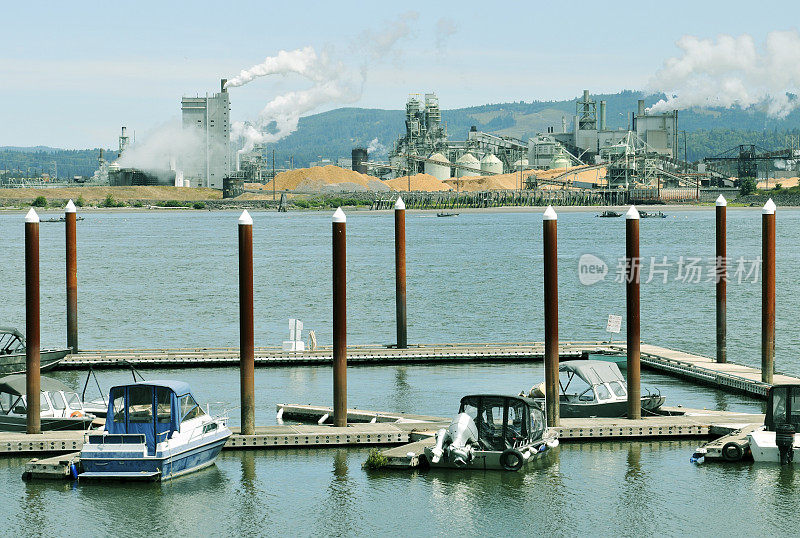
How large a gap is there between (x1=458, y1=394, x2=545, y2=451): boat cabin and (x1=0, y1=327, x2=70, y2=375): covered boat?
16356 millimetres

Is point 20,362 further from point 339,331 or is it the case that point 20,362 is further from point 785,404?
point 785,404

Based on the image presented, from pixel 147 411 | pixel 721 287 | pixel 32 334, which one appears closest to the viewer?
pixel 147 411

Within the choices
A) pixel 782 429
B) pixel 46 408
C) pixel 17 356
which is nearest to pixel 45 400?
pixel 46 408

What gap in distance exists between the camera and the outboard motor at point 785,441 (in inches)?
878

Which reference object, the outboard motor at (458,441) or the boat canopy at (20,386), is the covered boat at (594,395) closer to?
the outboard motor at (458,441)

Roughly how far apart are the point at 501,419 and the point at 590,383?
4.74 metres

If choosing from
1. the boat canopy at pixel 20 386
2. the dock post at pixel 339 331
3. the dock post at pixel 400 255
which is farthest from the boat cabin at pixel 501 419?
the dock post at pixel 400 255

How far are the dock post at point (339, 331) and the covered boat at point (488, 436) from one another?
2.68 meters

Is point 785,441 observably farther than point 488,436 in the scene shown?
No

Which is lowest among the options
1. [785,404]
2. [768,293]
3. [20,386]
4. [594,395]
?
[594,395]

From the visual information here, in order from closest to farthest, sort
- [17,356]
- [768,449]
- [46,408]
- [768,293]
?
[768,449], [46,408], [768,293], [17,356]

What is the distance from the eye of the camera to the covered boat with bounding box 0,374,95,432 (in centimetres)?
2445

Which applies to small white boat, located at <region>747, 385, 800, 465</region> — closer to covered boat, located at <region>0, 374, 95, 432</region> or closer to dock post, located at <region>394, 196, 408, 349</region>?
dock post, located at <region>394, 196, 408, 349</region>

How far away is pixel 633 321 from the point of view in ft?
81.9
